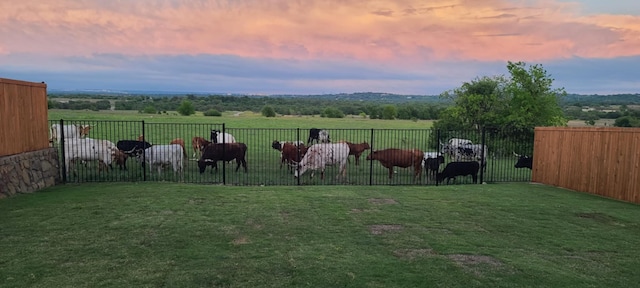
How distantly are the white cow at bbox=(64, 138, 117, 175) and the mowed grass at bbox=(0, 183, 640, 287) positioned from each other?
3108mm

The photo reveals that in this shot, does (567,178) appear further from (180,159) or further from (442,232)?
(180,159)

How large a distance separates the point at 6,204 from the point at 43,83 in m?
4.29

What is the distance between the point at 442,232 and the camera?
7320 mm

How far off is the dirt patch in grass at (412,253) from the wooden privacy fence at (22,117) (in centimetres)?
904

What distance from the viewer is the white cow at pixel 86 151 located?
13.5 metres

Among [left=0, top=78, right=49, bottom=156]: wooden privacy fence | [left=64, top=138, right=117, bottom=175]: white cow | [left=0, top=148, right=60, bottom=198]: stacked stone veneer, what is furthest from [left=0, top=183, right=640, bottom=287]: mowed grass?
[left=64, top=138, right=117, bottom=175]: white cow

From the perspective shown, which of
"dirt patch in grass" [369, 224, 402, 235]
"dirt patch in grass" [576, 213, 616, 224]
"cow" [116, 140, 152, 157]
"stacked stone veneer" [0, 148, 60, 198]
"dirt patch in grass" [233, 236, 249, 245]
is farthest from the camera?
"cow" [116, 140, 152, 157]

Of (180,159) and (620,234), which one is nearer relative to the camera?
(620,234)

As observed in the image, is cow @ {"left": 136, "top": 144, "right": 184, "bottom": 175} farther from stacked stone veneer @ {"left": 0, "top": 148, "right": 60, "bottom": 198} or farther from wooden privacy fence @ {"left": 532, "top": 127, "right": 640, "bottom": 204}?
wooden privacy fence @ {"left": 532, "top": 127, "right": 640, "bottom": 204}

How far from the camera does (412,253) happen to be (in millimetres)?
6051

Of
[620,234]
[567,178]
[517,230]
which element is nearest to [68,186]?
[517,230]

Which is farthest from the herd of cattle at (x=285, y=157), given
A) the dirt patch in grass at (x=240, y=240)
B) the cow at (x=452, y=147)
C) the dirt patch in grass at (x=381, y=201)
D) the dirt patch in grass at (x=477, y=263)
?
the dirt patch in grass at (x=477, y=263)

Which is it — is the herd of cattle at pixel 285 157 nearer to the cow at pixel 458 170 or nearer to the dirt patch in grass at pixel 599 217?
the cow at pixel 458 170

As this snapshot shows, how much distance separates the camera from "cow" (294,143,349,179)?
15059mm
